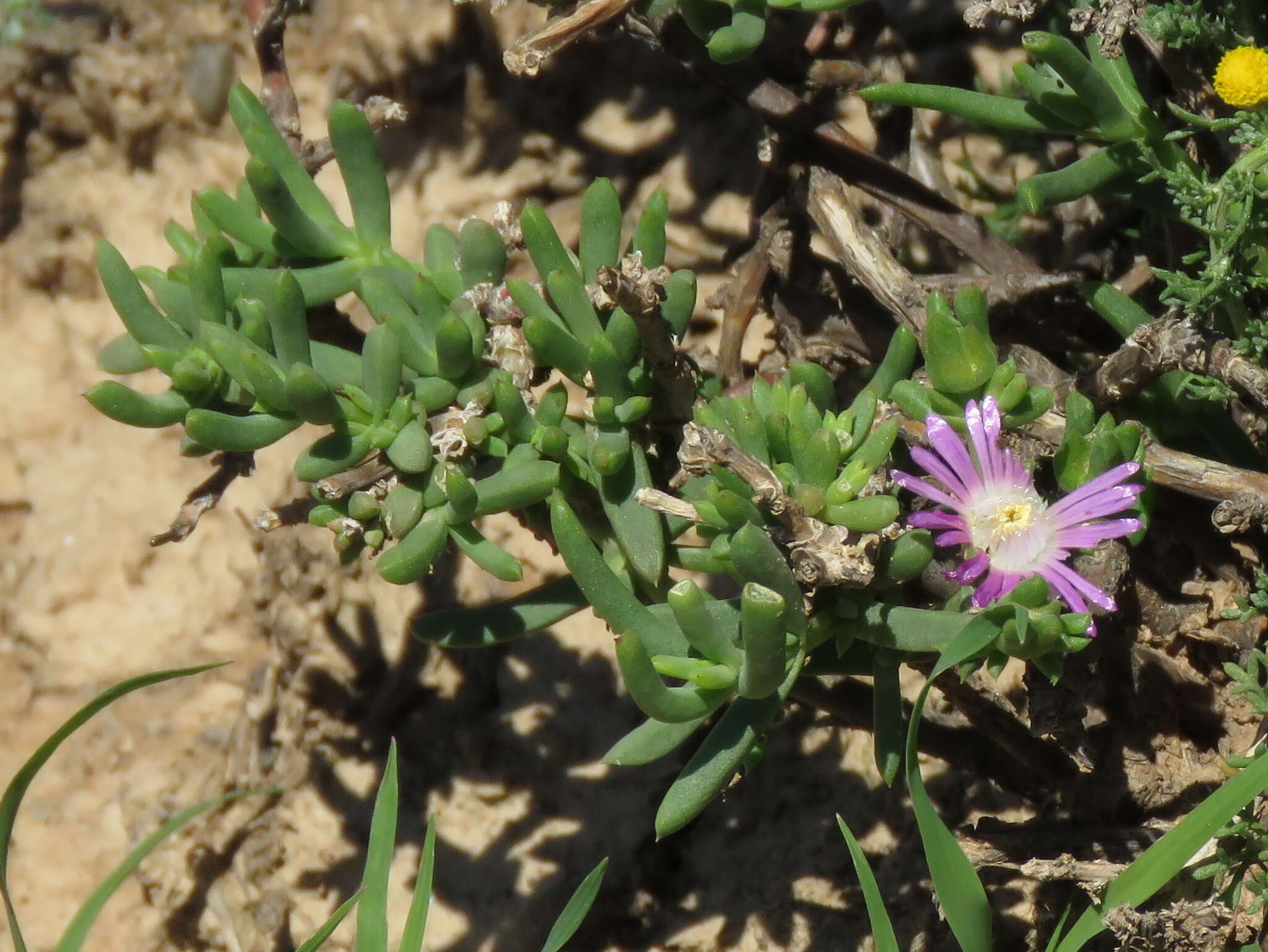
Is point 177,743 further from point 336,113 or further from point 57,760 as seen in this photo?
point 336,113

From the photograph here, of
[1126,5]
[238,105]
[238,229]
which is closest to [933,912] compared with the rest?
[1126,5]

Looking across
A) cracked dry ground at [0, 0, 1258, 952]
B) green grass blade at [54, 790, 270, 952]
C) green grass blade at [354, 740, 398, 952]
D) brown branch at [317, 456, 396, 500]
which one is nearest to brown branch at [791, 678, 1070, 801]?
cracked dry ground at [0, 0, 1258, 952]

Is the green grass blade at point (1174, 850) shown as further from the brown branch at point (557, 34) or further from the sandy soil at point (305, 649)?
the brown branch at point (557, 34)

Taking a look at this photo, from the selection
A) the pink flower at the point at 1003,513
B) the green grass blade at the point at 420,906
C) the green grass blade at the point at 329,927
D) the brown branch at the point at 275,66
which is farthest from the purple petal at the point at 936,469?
the brown branch at the point at 275,66

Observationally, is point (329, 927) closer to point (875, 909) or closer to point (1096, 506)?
point (875, 909)

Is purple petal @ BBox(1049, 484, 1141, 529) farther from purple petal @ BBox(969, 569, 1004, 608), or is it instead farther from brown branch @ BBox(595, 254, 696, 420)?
brown branch @ BBox(595, 254, 696, 420)
